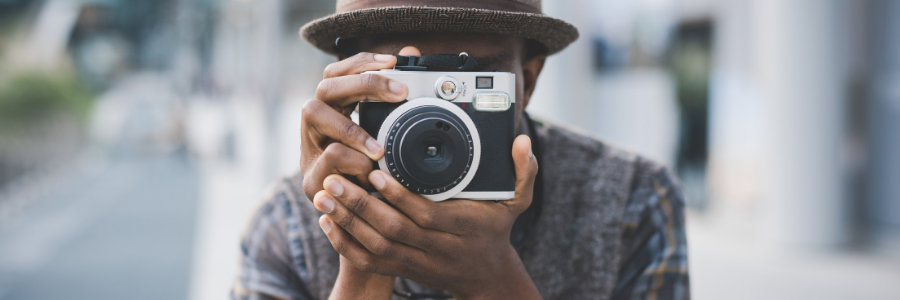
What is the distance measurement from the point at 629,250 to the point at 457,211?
0.65 m

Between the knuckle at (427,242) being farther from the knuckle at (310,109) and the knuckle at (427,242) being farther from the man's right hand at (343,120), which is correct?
the knuckle at (310,109)

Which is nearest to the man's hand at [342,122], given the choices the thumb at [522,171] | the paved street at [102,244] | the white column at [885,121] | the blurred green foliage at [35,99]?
the thumb at [522,171]

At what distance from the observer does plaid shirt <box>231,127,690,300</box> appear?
1.47 metres

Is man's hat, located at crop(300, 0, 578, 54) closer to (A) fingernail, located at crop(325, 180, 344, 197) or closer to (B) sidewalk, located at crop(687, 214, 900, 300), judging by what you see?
(A) fingernail, located at crop(325, 180, 344, 197)

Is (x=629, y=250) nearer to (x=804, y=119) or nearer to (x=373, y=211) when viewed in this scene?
→ (x=373, y=211)

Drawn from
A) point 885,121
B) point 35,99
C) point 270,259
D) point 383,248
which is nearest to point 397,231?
point 383,248

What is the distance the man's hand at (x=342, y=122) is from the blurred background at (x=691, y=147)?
1.14 m

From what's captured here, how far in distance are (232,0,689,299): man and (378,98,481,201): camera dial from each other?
23 millimetres

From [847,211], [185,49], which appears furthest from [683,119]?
[185,49]

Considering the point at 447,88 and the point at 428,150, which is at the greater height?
the point at 447,88

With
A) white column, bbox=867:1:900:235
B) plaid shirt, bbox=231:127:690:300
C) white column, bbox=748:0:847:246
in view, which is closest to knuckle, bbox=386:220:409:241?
plaid shirt, bbox=231:127:690:300

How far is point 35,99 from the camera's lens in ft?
29.0

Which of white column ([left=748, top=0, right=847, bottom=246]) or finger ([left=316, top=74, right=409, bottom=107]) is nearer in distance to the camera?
finger ([left=316, top=74, right=409, bottom=107])

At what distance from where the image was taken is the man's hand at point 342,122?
1.04m
